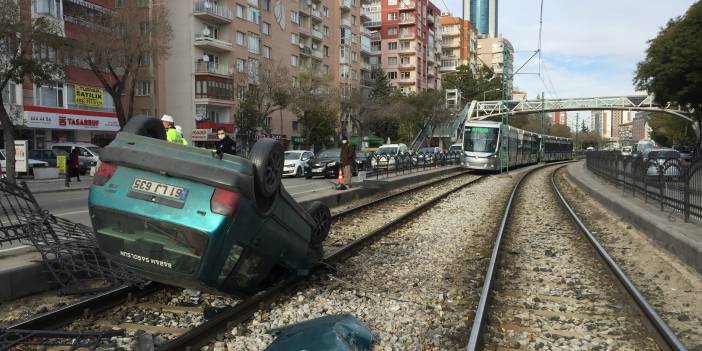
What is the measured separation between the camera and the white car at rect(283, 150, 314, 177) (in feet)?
93.2

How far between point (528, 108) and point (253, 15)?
4699 cm

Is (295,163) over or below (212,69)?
below

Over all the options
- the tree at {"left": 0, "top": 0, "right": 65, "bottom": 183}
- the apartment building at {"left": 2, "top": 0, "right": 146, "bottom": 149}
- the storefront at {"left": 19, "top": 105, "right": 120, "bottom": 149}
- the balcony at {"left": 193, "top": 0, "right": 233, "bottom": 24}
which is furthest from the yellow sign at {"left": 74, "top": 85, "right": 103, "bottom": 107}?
the tree at {"left": 0, "top": 0, "right": 65, "bottom": 183}

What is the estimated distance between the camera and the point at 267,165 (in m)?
4.72

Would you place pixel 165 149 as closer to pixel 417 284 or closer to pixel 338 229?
pixel 417 284

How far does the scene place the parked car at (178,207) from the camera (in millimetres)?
4301

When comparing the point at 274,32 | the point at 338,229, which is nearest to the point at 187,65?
the point at 274,32

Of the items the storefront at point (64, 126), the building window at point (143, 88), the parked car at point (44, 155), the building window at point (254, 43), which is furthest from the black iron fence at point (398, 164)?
the building window at point (143, 88)

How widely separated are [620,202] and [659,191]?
68.8 inches

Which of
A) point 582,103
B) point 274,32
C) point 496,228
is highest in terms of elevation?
point 274,32

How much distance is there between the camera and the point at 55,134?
38500mm

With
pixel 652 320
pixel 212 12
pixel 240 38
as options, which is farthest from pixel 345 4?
pixel 652 320

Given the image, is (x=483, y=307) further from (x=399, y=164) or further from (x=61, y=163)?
(x=61, y=163)

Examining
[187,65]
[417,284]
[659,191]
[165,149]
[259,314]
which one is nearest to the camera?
[165,149]
